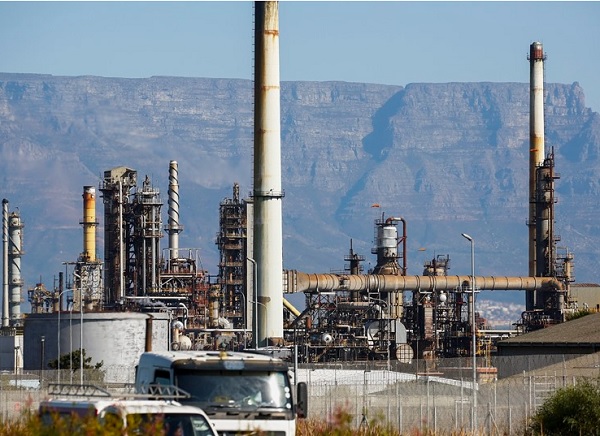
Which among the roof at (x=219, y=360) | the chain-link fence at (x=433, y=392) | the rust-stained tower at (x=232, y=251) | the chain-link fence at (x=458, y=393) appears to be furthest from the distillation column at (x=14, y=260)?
the roof at (x=219, y=360)

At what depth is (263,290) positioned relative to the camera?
2564 inches

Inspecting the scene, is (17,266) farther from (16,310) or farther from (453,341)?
(453,341)

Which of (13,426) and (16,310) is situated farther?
(16,310)

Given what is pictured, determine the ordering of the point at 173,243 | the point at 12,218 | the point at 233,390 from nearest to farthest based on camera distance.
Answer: the point at 233,390
the point at 173,243
the point at 12,218

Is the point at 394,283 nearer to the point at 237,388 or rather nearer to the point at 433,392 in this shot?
the point at 433,392

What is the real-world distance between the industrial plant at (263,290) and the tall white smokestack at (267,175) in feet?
0.15

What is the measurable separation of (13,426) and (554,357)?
3547 cm

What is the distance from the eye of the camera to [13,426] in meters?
19.0

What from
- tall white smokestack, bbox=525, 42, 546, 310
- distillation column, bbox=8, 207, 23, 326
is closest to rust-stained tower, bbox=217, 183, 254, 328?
tall white smokestack, bbox=525, 42, 546, 310

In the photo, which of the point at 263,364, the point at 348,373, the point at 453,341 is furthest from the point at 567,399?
the point at 453,341

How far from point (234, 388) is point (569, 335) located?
1489 inches

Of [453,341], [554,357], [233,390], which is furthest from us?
[453,341]

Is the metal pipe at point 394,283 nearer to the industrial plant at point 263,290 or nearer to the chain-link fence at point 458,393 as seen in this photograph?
the industrial plant at point 263,290

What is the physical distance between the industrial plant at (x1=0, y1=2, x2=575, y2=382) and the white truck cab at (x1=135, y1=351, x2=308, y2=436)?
135ft
